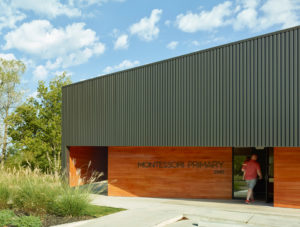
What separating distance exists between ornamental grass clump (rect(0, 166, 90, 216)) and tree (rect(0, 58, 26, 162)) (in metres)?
18.8

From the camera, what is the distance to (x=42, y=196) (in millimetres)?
7926

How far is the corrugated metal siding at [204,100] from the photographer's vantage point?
8477mm

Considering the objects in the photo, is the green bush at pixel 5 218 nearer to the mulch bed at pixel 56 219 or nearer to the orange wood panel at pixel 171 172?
the mulch bed at pixel 56 219

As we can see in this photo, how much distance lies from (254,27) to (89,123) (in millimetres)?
8337

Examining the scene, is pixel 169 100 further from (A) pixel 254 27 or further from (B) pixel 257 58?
(A) pixel 254 27

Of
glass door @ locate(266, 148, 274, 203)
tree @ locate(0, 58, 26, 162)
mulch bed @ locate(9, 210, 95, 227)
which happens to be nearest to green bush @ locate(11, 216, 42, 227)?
mulch bed @ locate(9, 210, 95, 227)

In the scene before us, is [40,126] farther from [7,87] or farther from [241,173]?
[241,173]

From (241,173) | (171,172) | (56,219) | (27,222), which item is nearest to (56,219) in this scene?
Answer: (56,219)

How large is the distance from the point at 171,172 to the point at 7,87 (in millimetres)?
20763

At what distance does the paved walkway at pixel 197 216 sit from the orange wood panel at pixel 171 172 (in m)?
1.49

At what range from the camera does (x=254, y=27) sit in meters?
12.4

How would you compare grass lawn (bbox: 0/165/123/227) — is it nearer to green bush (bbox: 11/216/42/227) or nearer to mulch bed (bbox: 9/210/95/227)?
mulch bed (bbox: 9/210/95/227)

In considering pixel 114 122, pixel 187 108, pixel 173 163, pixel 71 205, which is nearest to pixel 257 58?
pixel 187 108

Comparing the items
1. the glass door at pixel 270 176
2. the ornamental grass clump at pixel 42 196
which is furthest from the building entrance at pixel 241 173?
the ornamental grass clump at pixel 42 196
